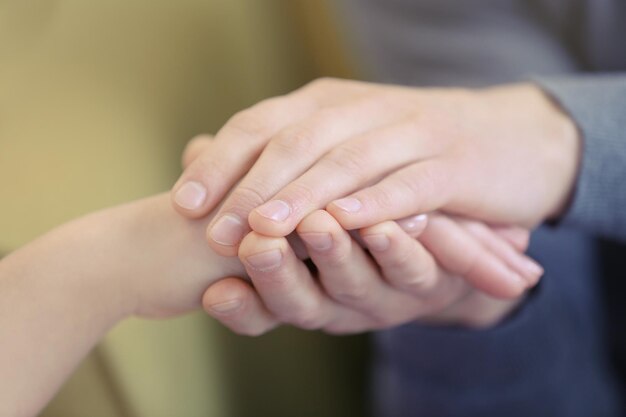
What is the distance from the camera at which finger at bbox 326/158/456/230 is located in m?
0.43

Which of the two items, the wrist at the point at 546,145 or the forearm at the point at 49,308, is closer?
the forearm at the point at 49,308

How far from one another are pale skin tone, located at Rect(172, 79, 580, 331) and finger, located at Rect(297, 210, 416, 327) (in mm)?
11

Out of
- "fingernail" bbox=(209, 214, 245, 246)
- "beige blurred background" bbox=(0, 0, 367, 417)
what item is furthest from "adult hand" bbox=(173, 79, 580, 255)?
"beige blurred background" bbox=(0, 0, 367, 417)

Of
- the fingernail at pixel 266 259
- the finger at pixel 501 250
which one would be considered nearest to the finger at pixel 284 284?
the fingernail at pixel 266 259

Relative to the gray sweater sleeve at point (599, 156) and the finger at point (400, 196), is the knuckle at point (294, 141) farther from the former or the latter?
the gray sweater sleeve at point (599, 156)

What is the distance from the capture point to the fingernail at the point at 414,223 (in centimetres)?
48

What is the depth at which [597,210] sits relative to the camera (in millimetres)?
588

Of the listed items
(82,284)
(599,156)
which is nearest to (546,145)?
(599,156)

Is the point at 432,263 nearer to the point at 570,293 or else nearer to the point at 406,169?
the point at 406,169

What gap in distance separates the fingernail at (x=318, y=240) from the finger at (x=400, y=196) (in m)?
0.02

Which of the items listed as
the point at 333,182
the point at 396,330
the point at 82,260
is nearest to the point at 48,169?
the point at 82,260

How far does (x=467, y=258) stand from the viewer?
513mm

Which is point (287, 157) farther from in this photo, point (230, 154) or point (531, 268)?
point (531, 268)

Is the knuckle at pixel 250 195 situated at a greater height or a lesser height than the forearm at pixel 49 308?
greater
